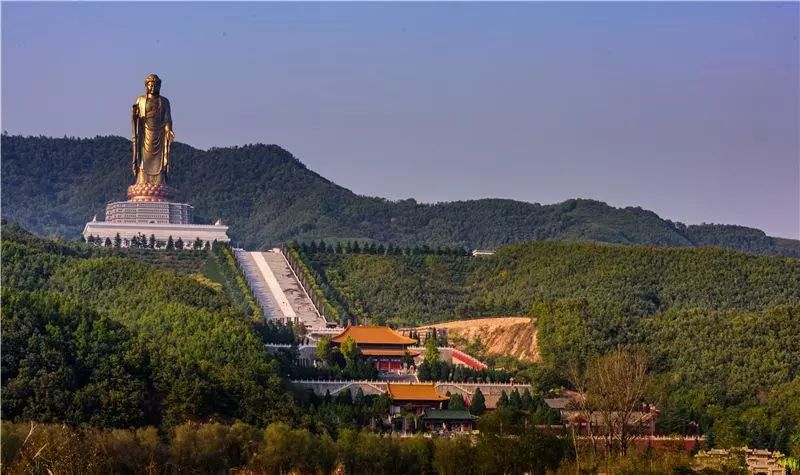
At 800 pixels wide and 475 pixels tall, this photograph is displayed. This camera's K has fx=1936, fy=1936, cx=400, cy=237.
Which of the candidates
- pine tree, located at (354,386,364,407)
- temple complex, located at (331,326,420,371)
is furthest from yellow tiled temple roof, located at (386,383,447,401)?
temple complex, located at (331,326,420,371)

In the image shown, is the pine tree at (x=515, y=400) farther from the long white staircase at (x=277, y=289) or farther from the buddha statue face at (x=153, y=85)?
the buddha statue face at (x=153, y=85)

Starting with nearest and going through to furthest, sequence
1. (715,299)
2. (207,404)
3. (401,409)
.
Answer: (207,404) → (401,409) → (715,299)

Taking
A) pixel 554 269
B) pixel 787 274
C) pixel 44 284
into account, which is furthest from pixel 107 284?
pixel 787 274

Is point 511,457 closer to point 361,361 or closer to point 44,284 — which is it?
point 361,361

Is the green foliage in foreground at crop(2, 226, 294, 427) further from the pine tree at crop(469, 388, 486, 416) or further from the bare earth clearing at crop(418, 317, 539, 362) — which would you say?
the bare earth clearing at crop(418, 317, 539, 362)

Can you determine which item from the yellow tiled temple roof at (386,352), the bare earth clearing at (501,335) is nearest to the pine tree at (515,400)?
the bare earth clearing at (501,335)

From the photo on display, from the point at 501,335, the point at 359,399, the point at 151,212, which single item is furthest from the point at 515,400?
the point at 151,212
